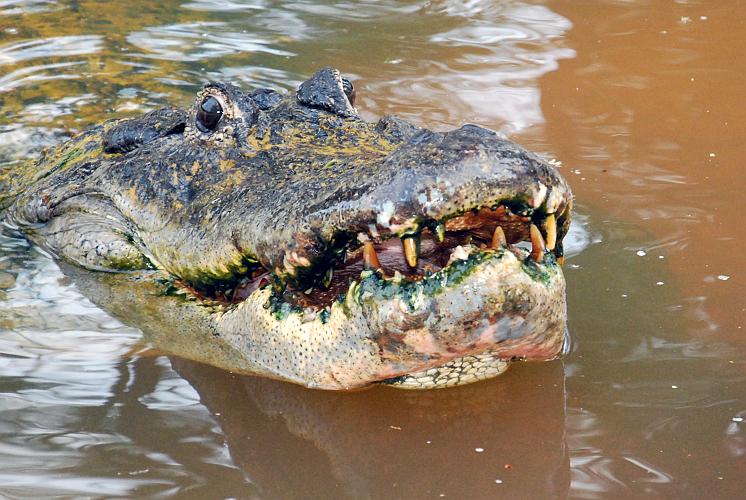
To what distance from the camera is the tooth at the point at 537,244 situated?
319cm

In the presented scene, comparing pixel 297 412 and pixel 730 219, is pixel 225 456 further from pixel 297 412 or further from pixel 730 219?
pixel 730 219

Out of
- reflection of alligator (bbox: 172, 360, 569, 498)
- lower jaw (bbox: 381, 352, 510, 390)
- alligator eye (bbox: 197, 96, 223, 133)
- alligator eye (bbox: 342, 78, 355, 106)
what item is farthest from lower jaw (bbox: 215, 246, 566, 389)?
alligator eye (bbox: 342, 78, 355, 106)

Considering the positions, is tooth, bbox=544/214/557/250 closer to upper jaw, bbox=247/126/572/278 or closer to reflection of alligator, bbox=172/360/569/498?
upper jaw, bbox=247/126/572/278

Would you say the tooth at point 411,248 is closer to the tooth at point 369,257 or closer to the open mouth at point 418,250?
the open mouth at point 418,250

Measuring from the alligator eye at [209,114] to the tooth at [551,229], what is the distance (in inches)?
65.9

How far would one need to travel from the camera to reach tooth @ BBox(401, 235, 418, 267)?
302 centimetres

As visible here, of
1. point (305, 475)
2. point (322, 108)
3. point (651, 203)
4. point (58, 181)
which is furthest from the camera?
point (651, 203)

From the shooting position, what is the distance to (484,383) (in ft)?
12.4

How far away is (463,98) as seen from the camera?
286 inches

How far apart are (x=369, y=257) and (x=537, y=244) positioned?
543 mm

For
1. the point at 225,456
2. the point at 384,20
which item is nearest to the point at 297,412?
the point at 225,456

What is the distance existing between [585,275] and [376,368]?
5.57 ft

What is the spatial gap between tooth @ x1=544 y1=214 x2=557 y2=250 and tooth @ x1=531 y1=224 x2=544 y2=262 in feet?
0.10

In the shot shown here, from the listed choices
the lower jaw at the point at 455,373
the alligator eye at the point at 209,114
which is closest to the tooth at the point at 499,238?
the lower jaw at the point at 455,373
